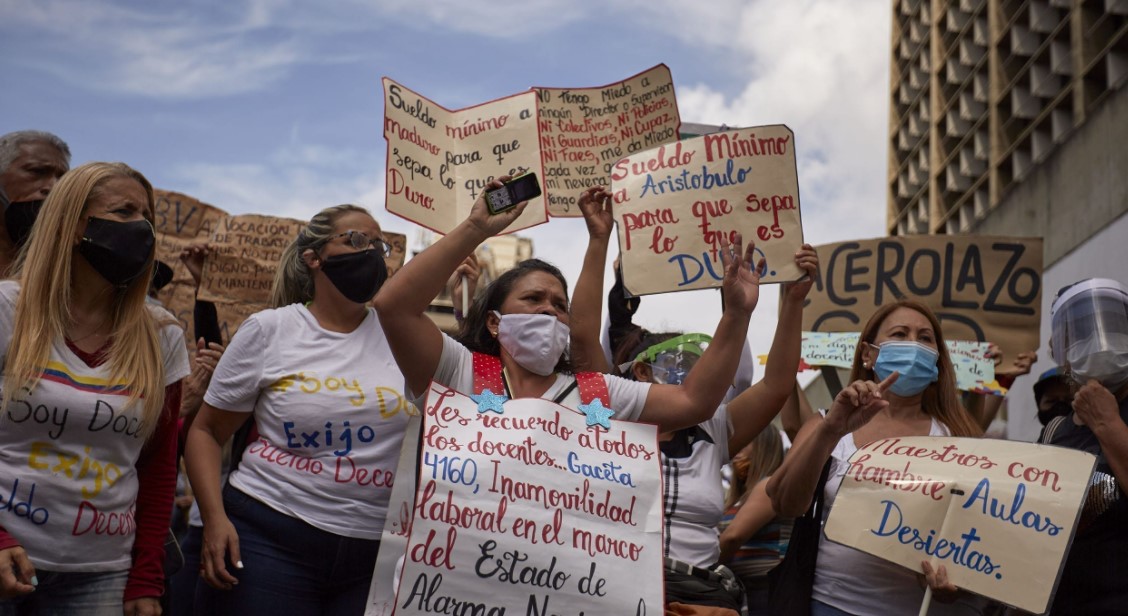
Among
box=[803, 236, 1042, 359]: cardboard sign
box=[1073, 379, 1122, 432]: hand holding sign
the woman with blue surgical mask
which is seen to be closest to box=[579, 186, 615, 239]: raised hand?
the woman with blue surgical mask

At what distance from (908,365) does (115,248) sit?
9.35ft

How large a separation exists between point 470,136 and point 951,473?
2682 mm

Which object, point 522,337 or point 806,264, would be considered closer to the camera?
point 522,337

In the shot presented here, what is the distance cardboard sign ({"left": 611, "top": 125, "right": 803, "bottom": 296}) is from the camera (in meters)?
4.37

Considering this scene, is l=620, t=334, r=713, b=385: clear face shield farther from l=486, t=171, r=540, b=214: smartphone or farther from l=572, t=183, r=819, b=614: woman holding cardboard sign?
l=486, t=171, r=540, b=214: smartphone

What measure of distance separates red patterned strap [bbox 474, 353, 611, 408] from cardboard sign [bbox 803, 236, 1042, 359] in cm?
320

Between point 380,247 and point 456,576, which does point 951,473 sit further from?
point 380,247

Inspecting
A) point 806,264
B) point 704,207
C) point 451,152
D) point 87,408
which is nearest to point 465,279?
point 451,152

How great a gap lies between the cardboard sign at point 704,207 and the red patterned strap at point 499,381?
996 millimetres

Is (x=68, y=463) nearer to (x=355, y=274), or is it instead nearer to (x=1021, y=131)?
(x=355, y=274)

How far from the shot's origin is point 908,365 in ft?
14.0

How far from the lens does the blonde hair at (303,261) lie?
404 centimetres

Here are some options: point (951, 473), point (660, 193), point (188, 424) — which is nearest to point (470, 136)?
point (660, 193)

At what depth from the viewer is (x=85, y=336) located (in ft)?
10.9
